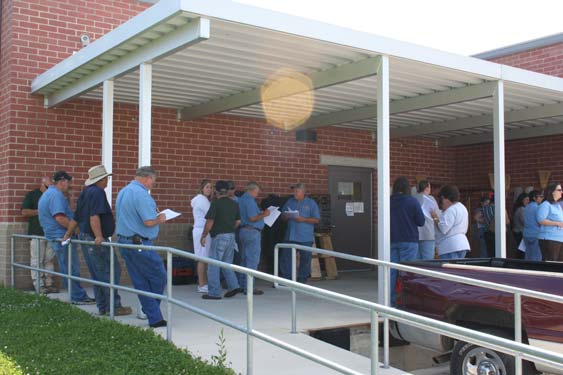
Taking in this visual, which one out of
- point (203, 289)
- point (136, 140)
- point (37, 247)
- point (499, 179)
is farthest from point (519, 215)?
point (37, 247)

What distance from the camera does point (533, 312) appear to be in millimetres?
5195

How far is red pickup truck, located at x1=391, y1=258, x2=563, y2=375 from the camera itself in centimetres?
511

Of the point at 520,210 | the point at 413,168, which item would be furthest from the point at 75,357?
the point at 413,168

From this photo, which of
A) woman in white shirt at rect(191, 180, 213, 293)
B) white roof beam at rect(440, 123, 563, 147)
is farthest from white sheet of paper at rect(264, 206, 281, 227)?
white roof beam at rect(440, 123, 563, 147)

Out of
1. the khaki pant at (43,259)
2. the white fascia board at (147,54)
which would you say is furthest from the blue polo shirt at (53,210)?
the white fascia board at (147,54)

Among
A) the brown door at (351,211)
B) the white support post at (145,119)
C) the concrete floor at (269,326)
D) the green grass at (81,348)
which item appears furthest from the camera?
the brown door at (351,211)

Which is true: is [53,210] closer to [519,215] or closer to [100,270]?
[100,270]

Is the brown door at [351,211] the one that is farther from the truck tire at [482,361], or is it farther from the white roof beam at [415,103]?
the truck tire at [482,361]

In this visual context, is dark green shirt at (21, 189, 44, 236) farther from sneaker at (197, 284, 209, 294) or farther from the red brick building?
sneaker at (197, 284, 209, 294)

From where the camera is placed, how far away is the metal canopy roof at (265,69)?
6.78m

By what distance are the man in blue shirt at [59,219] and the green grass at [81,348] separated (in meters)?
0.81

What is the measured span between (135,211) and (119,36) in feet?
6.75

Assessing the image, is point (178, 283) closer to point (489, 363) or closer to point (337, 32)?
point (337, 32)

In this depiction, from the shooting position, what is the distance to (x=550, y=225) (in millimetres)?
9570
